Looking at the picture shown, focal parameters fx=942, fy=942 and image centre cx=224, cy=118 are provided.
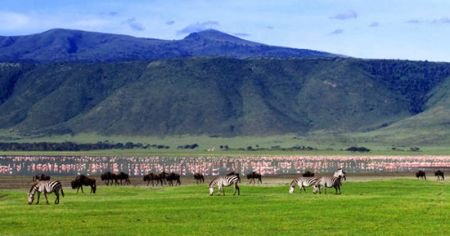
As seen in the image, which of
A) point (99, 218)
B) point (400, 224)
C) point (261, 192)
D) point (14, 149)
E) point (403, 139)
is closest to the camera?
point (400, 224)

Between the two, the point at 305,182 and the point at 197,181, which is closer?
the point at 305,182

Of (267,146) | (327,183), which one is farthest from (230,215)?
(267,146)

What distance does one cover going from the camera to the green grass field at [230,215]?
2883cm

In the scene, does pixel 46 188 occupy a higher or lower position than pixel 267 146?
lower

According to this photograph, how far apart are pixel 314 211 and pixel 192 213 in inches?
180

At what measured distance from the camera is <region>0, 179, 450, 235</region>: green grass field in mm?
28828

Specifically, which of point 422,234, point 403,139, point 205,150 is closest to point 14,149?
point 205,150

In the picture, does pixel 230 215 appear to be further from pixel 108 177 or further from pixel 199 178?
pixel 199 178

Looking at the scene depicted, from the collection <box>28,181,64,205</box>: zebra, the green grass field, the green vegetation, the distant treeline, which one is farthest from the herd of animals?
the distant treeline

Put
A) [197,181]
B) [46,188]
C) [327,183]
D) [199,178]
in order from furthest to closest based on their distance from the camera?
[199,178] → [197,181] → [327,183] → [46,188]

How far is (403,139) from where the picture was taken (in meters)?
188

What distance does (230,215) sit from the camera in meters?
33.8

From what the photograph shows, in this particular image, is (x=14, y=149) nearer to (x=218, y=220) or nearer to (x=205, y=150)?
(x=205, y=150)

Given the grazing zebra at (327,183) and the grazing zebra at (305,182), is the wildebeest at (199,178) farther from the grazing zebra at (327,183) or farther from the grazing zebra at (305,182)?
the grazing zebra at (327,183)
